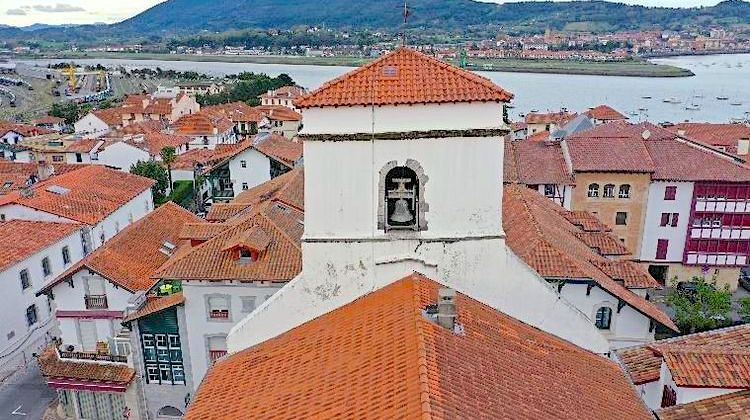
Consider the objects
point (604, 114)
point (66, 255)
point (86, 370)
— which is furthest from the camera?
point (604, 114)

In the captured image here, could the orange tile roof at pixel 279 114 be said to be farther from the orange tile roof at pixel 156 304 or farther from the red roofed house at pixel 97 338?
the orange tile roof at pixel 156 304

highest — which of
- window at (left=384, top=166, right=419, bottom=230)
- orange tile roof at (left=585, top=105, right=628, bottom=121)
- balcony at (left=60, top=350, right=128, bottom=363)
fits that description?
window at (left=384, top=166, right=419, bottom=230)

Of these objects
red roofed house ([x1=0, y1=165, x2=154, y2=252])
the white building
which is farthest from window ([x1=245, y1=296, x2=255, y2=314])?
red roofed house ([x1=0, y1=165, x2=154, y2=252])

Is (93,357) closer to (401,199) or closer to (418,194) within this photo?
(401,199)

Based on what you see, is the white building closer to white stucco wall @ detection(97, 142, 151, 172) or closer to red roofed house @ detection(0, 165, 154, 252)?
red roofed house @ detection(0, 165, 154, 252)

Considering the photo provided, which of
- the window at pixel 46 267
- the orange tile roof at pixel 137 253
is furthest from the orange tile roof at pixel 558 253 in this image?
the window at pixel 46 267

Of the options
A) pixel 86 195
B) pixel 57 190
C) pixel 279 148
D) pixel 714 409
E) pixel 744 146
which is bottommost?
pixel 86 195

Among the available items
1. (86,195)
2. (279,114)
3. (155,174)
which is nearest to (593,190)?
(86,195)
